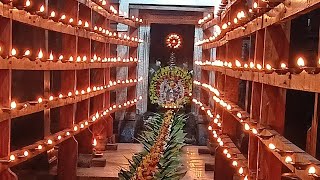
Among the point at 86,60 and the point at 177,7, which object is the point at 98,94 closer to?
the point at 86,60

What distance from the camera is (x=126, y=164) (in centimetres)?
1037

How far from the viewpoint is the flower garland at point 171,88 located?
1697 cm

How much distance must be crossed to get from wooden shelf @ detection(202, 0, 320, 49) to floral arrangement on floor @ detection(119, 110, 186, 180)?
Result: 2038mm

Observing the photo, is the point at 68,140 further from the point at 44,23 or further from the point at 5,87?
the point at 5,87

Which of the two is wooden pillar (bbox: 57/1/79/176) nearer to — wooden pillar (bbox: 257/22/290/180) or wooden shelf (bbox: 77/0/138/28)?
wooden shelf (bbox: 77/0/138/28)

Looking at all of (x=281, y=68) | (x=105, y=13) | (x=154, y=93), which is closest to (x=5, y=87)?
(x=281, y=68)

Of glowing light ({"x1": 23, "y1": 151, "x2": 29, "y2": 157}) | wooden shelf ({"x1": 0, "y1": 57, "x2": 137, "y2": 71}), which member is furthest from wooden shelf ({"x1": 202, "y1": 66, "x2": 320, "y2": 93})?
glowing light ({"x1": 23, "y1": 151, "x2": 29, "y2": 157})

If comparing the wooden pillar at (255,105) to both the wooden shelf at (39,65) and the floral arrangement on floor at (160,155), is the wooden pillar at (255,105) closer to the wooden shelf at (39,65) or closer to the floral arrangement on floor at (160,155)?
the floral arrangement on floor at (160,155)

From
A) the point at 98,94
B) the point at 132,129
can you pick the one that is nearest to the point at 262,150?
the point at 98,94

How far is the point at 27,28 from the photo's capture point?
9156 millimetres

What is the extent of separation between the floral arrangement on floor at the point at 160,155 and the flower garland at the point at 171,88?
286 cm

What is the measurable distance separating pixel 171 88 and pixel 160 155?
28.1ft

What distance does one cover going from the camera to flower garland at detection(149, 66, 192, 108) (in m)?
17.0

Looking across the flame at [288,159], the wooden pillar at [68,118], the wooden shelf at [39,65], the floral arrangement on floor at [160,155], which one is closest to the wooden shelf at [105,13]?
the wooden pillar at [68,118]
